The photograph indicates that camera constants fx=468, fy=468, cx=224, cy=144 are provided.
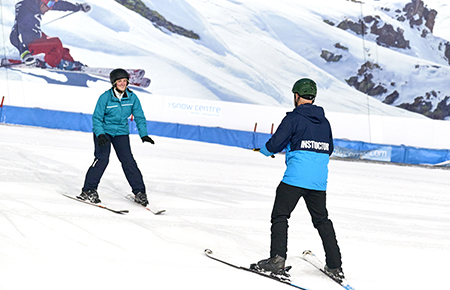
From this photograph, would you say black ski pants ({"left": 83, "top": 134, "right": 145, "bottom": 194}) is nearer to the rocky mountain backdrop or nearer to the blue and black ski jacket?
the blue and black ski jacket

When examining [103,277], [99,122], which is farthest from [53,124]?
[103,277]

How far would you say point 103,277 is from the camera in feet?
8.46

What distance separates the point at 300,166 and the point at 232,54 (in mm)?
19695

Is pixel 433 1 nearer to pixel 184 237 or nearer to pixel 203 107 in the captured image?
pixel 203 107

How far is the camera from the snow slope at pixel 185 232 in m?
2.71

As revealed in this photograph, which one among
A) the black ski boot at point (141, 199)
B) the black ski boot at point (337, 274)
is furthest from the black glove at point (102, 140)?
the black ski boot at point (337, 274)

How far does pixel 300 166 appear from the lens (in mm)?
2965

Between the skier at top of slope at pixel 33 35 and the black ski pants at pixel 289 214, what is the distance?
20854mm

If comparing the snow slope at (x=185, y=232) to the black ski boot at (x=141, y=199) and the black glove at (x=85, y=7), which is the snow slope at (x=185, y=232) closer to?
the black ski boot at (x=141, y=199)

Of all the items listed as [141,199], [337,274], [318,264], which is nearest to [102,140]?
[141,199]

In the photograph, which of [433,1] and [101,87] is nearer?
[101,87]

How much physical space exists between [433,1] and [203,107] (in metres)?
12.7

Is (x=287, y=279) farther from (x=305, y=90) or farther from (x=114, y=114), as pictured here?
(x=114, y=114)

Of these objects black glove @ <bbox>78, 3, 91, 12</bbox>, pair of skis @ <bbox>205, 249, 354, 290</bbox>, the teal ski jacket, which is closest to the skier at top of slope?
black glove @ <bbox>78, 3, 91, 12</bbox>
